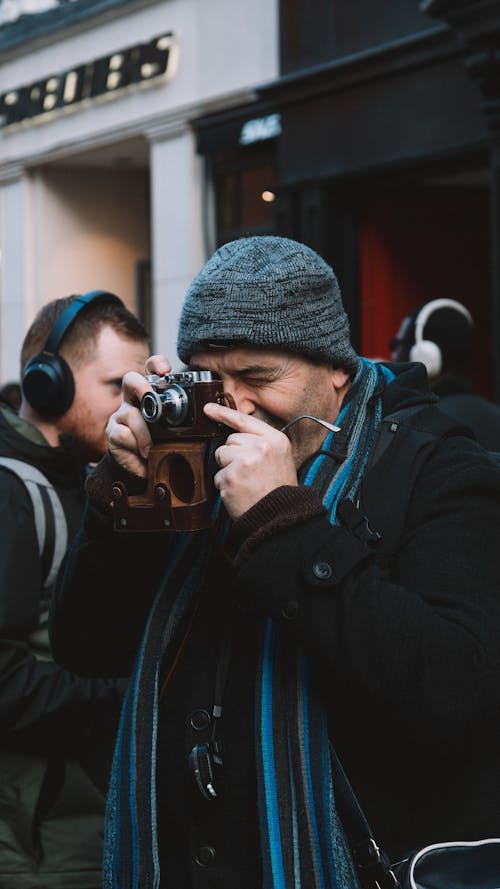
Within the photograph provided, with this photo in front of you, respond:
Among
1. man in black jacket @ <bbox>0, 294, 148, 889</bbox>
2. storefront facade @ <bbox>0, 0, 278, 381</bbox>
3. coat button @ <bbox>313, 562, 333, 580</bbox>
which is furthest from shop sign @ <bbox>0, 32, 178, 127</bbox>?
coat button @ <bbox>313, 562, 333, 580</bbox>

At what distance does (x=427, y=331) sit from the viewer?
5.69 metres

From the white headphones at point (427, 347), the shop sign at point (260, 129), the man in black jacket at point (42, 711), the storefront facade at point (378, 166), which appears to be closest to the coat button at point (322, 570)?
the man in black jacket at point (42, 711)

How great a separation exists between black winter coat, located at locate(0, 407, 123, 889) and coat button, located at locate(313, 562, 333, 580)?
1.13m

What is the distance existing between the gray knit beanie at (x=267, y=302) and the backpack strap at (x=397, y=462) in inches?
6.9

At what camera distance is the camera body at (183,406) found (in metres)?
2.04

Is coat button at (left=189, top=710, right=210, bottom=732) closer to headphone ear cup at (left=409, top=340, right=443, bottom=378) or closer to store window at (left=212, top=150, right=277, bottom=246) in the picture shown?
headphone ear cup at (left=409, top=340, right=443, bottom=378)

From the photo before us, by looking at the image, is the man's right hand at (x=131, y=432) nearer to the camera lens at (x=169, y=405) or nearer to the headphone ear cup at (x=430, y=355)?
the camera lens at (x=169, y=405)

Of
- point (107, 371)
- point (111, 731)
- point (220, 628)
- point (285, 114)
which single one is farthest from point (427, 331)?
point (285, 114)

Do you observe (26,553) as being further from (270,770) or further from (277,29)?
(277,29)

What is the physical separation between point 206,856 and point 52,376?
1.45 m

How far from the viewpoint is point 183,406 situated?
204cm

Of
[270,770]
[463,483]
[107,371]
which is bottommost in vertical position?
[270,770]

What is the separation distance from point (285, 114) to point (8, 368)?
5.14 m

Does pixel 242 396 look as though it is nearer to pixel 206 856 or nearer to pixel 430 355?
pixel 206 856
